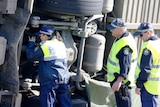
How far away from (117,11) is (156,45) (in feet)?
5.34

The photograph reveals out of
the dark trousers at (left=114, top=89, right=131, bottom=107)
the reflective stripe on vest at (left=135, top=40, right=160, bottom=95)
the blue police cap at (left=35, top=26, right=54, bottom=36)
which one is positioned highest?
the blue police cap at (left=35, top=26, right=54, bottom=36)

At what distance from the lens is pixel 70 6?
6977 mm

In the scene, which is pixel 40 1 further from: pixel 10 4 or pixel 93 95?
pixel 93 95

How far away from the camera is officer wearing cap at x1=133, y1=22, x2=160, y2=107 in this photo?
259 inches

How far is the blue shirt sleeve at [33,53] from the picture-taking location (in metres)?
6.71

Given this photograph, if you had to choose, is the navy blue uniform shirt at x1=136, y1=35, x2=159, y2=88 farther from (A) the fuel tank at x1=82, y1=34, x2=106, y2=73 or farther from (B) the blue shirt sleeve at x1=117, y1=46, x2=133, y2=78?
(A) the fuel tank at x1=82, y1=34, x2=106, y2=73

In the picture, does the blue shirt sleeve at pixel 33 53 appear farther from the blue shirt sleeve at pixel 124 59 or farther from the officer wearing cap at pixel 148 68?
the officer wearing cap at pixel 148 68

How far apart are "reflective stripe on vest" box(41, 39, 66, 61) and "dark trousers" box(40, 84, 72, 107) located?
409 mm

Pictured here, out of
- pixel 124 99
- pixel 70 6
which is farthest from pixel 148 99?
pixel 70 6

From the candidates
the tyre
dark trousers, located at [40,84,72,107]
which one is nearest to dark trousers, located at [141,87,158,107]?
dark trousers, located at [40,84,72,107]

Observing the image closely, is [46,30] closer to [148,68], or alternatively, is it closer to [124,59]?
[124,59]

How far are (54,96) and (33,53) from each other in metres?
0.68

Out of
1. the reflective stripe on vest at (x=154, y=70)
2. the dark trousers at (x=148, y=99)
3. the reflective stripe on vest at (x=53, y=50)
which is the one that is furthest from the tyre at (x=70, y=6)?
the dark trousers at (x=148, y=99)

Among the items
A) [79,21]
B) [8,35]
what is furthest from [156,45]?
[8,35]
